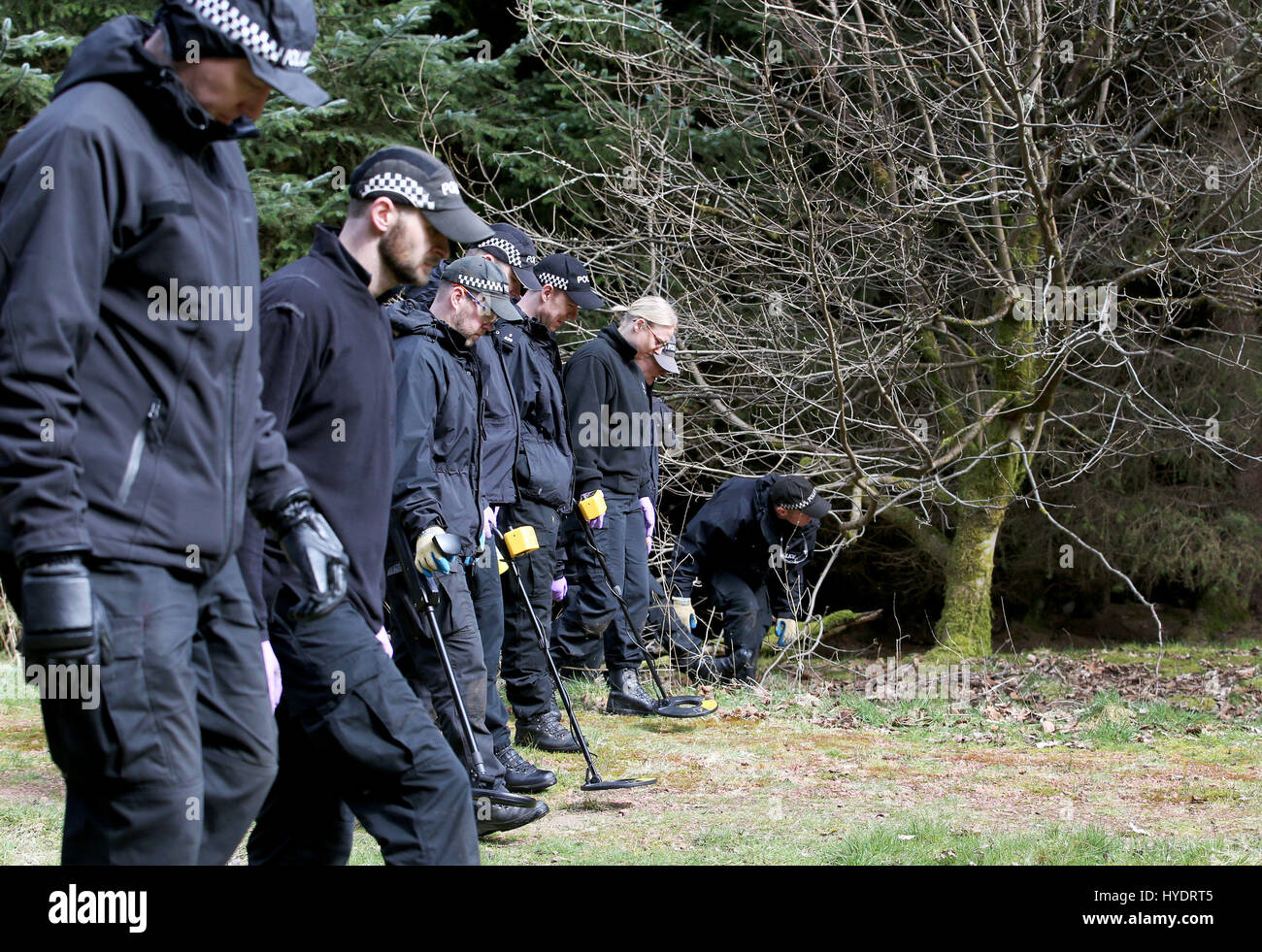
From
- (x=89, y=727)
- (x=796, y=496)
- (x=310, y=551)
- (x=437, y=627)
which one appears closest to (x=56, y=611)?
(x=89, y=727)

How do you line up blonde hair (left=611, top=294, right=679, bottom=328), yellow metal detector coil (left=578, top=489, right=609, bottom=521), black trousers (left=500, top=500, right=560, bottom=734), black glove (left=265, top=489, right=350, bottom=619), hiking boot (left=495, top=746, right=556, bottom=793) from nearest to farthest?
1. black glove (left=265, top=489, right=350, bottom=619)
2. hiking boot (left=495, top=746, right=556, bottom=793)
3. black trousers (left=500, top=500, right=560, bottom=734)
4. yellow metal detector coil (left=578, top=489, right=609, bottom=521)
5. blonde hair (left=611, top=294, right=679, bottom=328)

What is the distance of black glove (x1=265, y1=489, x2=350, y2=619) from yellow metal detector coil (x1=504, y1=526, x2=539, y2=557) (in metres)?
3.44

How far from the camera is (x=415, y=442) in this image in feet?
15.6

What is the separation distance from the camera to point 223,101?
2.56 meters

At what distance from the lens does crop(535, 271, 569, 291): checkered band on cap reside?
7.00 meters

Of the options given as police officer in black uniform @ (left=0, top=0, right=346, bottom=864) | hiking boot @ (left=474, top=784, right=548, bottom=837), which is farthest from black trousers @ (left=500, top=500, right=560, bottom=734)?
police officer in black uniform @ (left=0, top=0, right=346, bottom=864)

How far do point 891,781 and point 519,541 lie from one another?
7.03 ft

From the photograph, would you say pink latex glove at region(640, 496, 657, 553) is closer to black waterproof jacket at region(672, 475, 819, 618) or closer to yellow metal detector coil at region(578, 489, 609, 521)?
yellow metal detector coil at region(578, 489, 609, 521)

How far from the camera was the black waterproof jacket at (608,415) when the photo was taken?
733 centimetres

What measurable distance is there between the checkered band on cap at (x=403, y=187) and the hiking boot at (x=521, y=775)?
300 centimetres

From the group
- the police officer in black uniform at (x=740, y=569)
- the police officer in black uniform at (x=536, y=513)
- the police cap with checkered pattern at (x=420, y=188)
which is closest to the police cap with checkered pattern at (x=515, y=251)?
the police officer in black uniform at (x=536, y=513)

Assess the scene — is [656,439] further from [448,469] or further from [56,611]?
[56,611]
